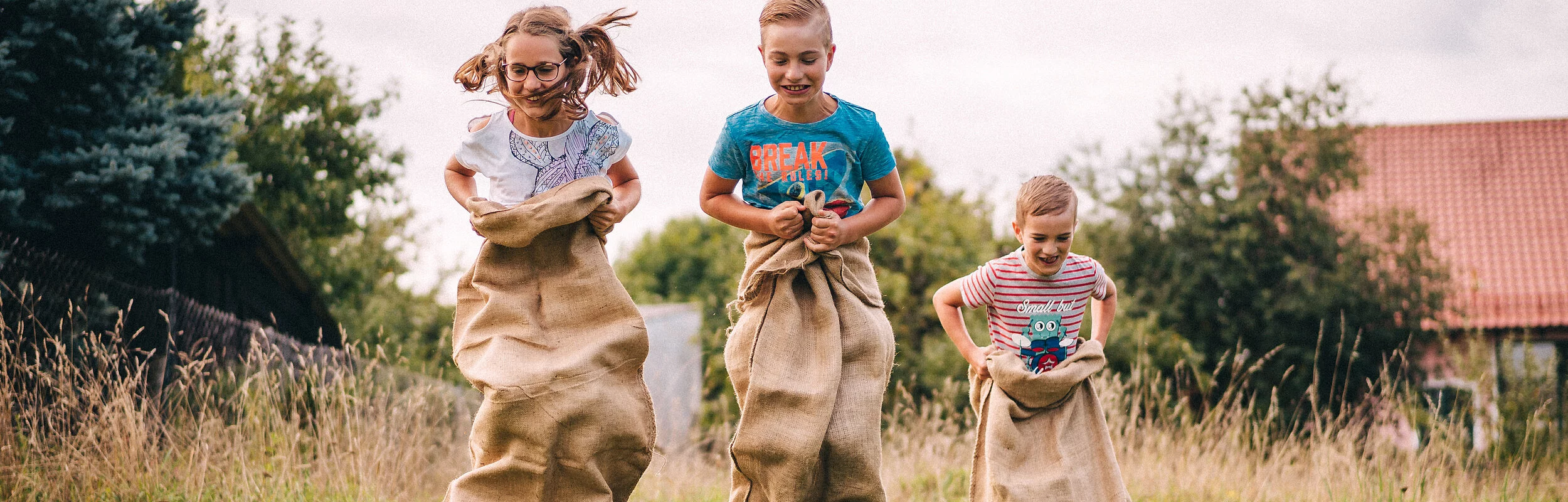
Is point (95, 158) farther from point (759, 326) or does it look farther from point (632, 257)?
point (632, 257)

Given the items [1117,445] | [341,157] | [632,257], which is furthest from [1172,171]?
[632,257]

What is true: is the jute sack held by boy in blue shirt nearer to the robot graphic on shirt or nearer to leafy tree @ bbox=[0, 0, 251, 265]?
the robot graphic on shirt

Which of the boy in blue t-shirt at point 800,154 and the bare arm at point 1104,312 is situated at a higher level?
the boy in blue t-shirt at point 800,154

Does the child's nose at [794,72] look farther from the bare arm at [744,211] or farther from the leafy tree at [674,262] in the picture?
the leafy tree at [674,262]

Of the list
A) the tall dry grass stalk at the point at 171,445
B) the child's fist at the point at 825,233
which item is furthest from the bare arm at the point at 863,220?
the tall dry grass stalk at the point at 171,445

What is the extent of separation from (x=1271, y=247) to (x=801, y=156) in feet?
43.0

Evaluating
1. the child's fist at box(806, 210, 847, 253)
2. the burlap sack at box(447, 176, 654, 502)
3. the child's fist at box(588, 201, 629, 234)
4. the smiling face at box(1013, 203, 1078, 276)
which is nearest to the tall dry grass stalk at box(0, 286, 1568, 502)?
the burlap sack at box(447, 176, 654, 502)

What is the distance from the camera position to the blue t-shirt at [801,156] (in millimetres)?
3492

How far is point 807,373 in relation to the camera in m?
3.44

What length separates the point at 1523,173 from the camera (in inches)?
788

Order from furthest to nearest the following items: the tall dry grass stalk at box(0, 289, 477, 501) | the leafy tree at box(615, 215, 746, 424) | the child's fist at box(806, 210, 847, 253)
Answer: the leafy tree at box(615, 215, 746, 424), the tall dry grass stalk at box(0, 289, 477, 501), the child's fist at box(806, 210, 847, 253)

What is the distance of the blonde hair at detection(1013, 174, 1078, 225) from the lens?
11.7 ft

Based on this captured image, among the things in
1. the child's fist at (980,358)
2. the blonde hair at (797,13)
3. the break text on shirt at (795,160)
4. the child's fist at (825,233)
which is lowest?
the child's fist at (980,358)

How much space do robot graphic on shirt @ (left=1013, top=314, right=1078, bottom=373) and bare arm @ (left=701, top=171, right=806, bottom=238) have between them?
0.87 metres
